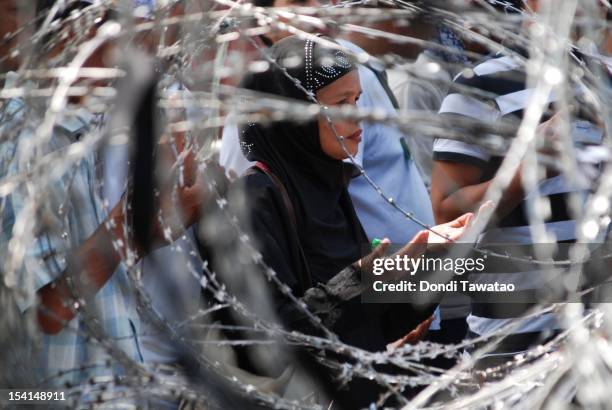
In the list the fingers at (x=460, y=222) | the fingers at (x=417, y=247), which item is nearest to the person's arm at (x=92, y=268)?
the fingers at (x=417, y=247)

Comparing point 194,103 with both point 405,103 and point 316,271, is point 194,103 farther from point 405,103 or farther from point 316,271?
point 405,103

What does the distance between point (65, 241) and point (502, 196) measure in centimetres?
109

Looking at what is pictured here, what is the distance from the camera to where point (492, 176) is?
243 cm

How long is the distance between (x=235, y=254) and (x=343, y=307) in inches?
12.2

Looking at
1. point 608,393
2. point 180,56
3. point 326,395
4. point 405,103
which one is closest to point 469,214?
point 326,395

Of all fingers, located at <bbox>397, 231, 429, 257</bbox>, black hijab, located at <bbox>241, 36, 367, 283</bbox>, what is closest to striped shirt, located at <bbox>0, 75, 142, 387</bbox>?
black hijab, located at <bbox>241, 36, 367, 283</bbox>

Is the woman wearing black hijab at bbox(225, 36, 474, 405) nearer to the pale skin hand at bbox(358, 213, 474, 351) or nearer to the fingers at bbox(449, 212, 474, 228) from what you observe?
the pale skin hand at bbox(358, 213, 474, 351)

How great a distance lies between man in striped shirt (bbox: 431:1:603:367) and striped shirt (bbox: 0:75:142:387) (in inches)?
34.4

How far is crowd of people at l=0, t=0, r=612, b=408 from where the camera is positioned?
139cm

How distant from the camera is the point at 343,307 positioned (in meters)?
2.30

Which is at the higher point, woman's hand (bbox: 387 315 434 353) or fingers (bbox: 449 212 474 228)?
fingers (bbox: 449 212 474 228)

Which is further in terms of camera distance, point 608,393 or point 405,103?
point 405,103

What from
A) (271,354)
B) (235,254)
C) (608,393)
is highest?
(608,393)

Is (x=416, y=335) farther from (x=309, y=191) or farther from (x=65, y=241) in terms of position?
(x=65, y=241)
